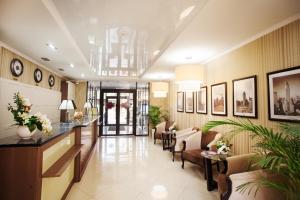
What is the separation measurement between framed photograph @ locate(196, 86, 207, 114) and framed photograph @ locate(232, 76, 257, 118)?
47.3 inches

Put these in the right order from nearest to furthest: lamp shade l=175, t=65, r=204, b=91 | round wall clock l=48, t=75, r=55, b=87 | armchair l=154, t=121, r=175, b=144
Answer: lamp shade l=175, t=65, r=204, b=91
round wall clock l=48, t=75, r=55, b=87
armchair l=154, t=121, r=175, b=144

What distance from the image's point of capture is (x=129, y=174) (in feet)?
13.0

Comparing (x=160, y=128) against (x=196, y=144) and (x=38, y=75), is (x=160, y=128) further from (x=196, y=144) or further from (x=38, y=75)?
(x=38, y=75)

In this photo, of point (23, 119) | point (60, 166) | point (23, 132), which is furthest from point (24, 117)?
point (60, 166)

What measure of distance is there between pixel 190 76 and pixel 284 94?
173 centimetres

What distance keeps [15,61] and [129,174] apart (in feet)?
11.8

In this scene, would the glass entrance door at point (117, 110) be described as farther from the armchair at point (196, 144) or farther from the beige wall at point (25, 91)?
the armchair at point (196, 144)

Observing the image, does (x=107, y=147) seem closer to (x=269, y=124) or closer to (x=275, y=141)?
(x=269, y=124)

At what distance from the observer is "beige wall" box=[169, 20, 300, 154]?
8.16 feet

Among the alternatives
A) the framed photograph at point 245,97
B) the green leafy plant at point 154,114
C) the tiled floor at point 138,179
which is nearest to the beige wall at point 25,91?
the tiled floor at point 138,179

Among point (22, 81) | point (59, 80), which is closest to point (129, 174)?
point (22, 81)

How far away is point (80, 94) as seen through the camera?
844 centimetres

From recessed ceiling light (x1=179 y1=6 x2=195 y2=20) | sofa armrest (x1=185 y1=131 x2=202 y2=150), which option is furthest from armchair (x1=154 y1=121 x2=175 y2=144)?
recessed ceiling light (x1=179 y1=6 x2=195 y2=20)

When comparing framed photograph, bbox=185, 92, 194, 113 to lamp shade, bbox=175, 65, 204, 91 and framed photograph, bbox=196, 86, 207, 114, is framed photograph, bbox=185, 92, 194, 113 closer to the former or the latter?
framed photograph, bbox=196, 86, 207, 114
